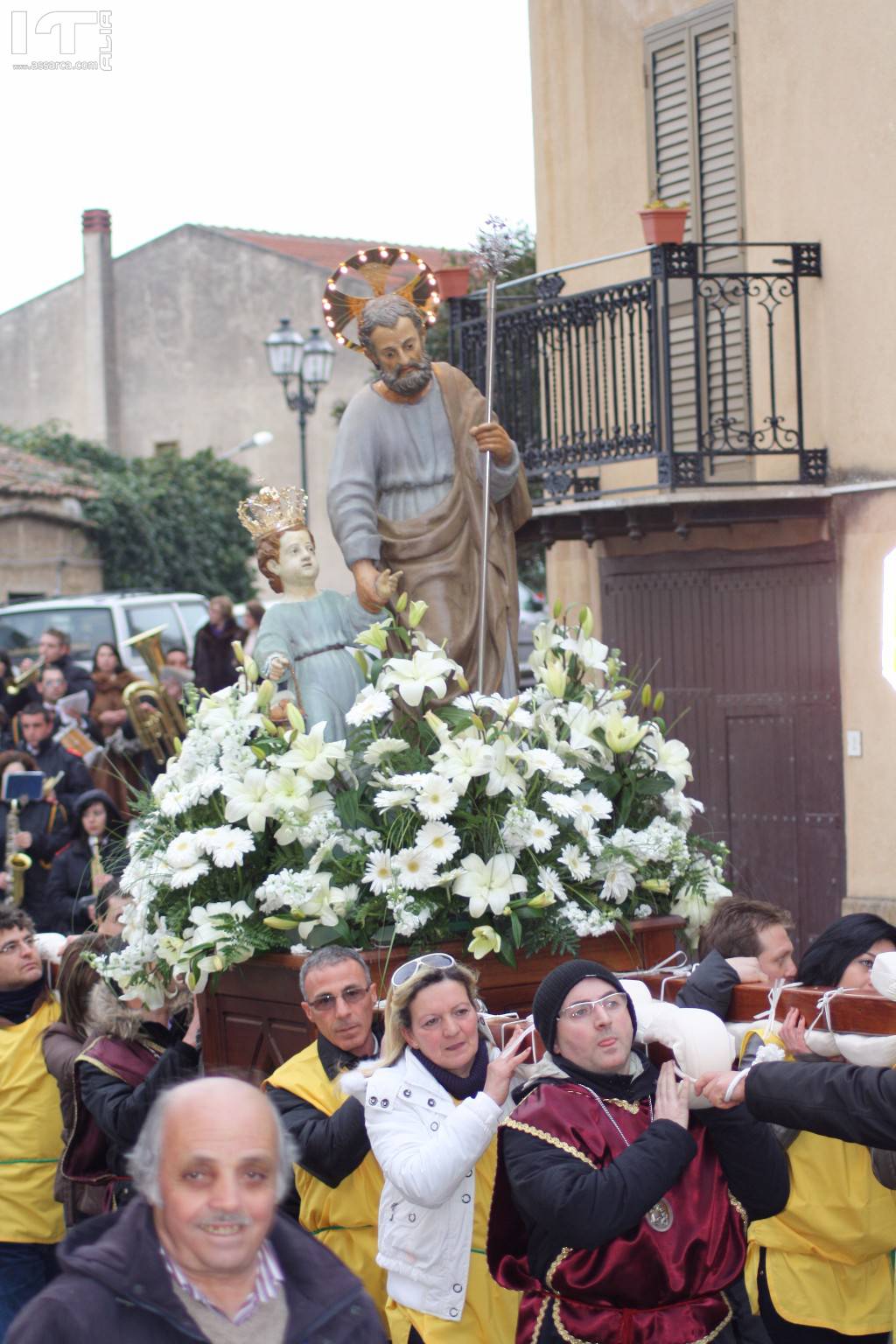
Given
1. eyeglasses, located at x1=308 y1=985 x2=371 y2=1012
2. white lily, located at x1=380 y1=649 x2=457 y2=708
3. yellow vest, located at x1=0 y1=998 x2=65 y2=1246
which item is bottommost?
yellow vest, located at x1=0 y1=998 x2=65 y2=1246

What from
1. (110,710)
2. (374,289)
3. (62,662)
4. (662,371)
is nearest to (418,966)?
(374,289)

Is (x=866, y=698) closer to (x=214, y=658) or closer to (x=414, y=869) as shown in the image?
(x=214, y=658)

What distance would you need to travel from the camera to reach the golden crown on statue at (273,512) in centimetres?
630

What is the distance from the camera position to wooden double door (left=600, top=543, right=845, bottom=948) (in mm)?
11672

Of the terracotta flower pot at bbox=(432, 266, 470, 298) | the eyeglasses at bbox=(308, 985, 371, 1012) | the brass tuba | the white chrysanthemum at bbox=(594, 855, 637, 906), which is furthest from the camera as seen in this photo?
the brass tuba

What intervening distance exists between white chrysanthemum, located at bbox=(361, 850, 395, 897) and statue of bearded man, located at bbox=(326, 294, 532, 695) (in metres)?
Answer: 1.23

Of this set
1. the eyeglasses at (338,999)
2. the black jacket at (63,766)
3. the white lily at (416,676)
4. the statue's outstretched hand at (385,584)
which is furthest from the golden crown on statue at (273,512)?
the black jacket at (63,766)

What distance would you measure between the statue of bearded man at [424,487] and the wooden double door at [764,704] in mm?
5318

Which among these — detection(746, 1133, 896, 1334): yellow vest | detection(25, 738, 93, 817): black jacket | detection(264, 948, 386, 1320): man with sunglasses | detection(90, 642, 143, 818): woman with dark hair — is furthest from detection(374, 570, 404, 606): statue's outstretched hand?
detection(90, 642, 143, 818): woman with dark hair

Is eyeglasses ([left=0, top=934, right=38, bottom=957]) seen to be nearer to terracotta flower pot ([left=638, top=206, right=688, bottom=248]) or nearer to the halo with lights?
the halo with lights

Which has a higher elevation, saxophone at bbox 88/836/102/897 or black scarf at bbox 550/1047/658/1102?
black scarf at bbox 550/1047/658/1102

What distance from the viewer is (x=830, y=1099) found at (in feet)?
11.3

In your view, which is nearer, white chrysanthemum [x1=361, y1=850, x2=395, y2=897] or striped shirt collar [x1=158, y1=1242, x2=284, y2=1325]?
striped shirt collar [x1=158, y1=1242, x2=284, y2=1325]

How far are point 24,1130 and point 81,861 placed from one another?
13.8 ft
